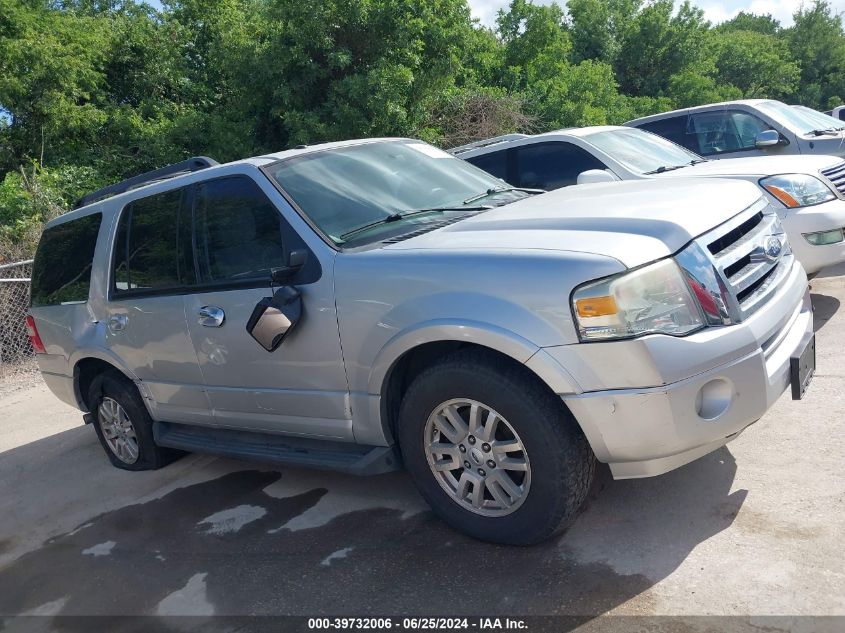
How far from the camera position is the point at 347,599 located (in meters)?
3.41

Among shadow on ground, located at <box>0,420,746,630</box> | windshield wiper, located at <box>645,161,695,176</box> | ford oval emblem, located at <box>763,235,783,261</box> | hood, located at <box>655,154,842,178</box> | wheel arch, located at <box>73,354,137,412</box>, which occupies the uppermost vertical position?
windshield wiper, located at <box>645,161,695,176</box>

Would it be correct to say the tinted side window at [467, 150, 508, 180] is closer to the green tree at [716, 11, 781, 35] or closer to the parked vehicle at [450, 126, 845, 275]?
the parked vehicle at [450, 126, 845, 275]

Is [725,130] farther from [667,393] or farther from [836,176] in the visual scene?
[667,393]

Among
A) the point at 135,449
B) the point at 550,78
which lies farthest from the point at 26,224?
the point at 550,78

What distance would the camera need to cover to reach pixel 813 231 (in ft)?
20.4

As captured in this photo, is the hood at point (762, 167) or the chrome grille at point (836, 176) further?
the chrome grille at point (836, 176)

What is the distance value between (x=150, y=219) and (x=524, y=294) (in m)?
2.83

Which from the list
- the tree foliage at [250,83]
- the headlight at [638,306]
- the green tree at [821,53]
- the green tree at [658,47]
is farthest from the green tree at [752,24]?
the headlight at [638,306]

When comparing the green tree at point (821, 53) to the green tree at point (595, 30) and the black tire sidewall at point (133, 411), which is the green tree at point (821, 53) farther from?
the black tire sidewall at point (133, 411)

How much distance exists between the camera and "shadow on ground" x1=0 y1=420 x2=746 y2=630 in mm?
3287

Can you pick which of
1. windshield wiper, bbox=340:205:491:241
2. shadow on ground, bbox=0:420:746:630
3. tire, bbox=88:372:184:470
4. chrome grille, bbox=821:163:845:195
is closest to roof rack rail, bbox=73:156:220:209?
tire, bbox=88:372:184:470

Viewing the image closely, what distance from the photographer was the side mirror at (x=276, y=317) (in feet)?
12.8

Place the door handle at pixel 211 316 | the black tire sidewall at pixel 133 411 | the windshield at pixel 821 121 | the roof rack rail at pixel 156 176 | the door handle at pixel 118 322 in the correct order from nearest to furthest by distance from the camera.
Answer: the door handle at pixel 211 316 → the door handle at pixel 118 322 → the black tire sidewall at pixel 133 411 → the roof rack rail at pixel 156 176 → the windshield at pixel 821 121

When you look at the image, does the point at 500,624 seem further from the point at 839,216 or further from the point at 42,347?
the point at 839,216
